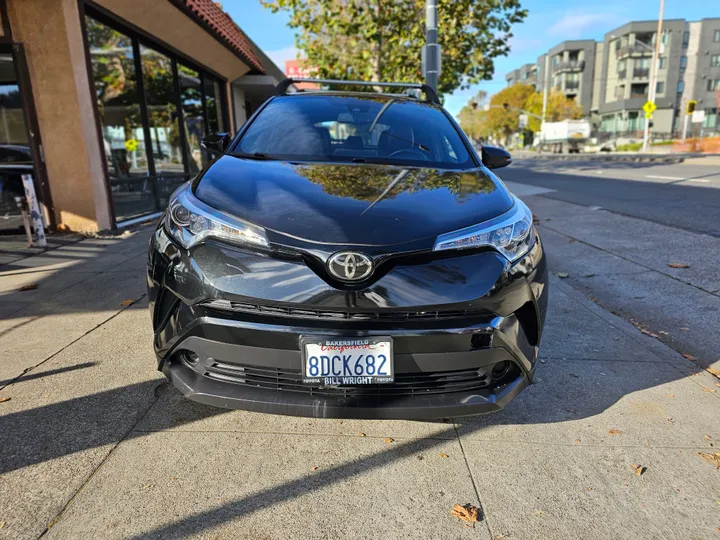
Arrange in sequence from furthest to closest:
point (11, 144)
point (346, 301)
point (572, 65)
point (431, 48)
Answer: point (572, 65), point (431, 48), point (11, 144), point (346, 301)

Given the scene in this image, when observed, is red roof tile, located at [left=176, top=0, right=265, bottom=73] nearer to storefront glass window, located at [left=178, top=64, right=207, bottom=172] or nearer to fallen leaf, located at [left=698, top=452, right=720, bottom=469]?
storefront glass window, located at [left=178, top=64, right=207, bottom=172]

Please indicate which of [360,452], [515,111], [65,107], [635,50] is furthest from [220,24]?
[515,111]

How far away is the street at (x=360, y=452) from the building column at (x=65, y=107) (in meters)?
3.72

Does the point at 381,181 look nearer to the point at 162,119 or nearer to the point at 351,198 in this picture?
the point at 351,198

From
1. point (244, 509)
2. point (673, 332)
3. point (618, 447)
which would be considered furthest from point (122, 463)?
point (673, 332)

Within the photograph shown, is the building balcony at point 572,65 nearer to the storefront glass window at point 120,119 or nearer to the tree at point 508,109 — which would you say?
the tree at point 508,109

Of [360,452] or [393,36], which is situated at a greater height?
[393,36]

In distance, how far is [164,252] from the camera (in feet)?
7.08

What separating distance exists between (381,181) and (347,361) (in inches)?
39.5

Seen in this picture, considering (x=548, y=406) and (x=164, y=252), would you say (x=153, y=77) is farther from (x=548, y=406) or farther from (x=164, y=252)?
(x=548, y=406)

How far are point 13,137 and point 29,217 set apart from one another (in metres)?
1.22

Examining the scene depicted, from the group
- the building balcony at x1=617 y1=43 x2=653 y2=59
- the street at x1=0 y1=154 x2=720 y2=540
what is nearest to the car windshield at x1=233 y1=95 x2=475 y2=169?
the street at x1=0 y1=154 x2=720 y2=540

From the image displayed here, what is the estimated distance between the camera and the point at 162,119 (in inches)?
394

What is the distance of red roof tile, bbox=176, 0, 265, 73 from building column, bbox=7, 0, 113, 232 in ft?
7.24
